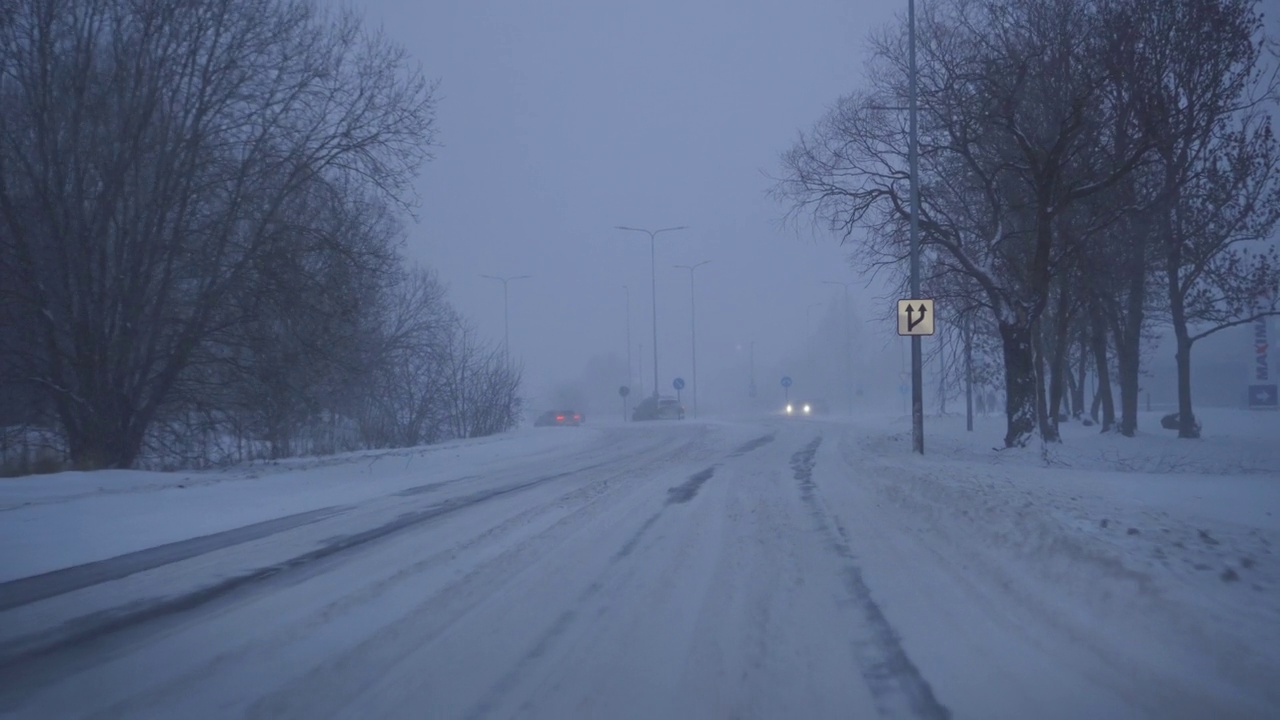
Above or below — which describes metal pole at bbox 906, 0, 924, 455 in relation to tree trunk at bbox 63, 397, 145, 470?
above

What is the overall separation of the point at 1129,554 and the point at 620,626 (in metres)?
4.06

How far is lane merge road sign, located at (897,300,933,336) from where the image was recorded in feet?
63.0

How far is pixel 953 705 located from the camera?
4945 mm

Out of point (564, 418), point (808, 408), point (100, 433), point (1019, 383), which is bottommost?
point (100, 433)

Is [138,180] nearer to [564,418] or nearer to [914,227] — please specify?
[914,227]

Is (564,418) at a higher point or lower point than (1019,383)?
lower

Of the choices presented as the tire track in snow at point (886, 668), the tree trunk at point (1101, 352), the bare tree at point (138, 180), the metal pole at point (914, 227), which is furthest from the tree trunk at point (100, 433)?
the tree trunk at point (1101, 352)

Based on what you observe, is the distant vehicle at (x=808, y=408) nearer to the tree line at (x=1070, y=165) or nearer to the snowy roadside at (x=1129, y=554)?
the tree line at (x=1070, y=165)

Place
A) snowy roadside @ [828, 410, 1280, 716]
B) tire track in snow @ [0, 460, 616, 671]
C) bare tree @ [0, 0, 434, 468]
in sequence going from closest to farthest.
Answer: snowy roadside @ [828, 410, 1280, 716], tire track in snow @ [0, 460, 616, 671], bare tree @ [0, 0, 434, 468]

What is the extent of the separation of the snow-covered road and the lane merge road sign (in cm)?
865

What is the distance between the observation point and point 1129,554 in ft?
23.5

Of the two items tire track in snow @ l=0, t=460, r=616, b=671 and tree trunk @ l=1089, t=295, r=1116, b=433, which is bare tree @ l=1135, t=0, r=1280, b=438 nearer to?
tree trunk @ l=1089, t=295, r=1116, b=433

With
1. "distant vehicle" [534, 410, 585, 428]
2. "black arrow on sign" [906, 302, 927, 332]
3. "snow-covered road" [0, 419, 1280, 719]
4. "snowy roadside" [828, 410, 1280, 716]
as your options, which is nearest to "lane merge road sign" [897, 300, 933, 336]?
"black arrow on sign" [906, 302, 927, 332]

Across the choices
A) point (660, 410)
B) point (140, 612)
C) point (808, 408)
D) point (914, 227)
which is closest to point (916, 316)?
point (914, 227)
